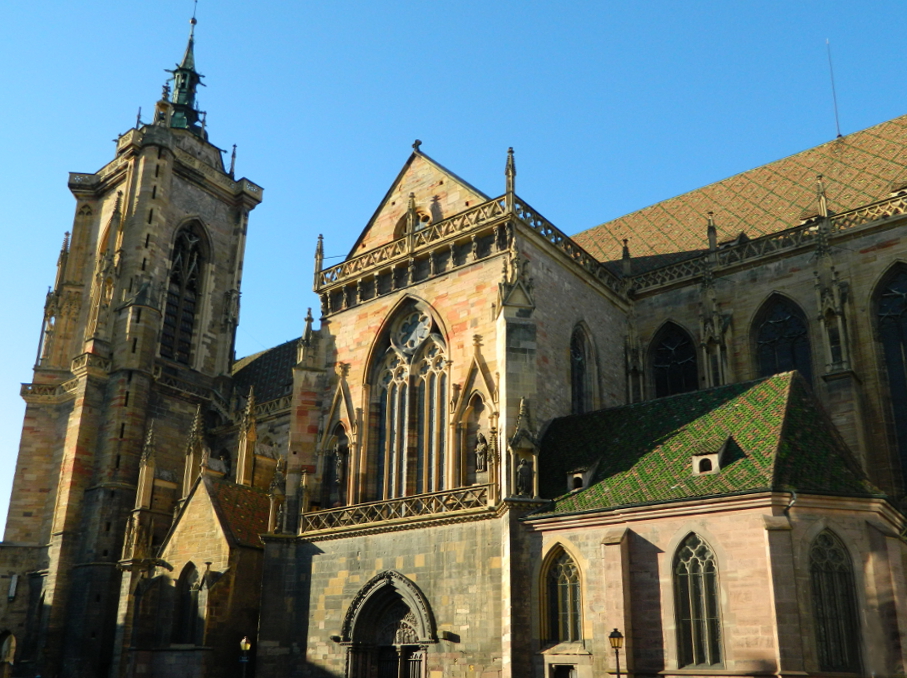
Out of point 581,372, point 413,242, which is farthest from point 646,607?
point 413,242

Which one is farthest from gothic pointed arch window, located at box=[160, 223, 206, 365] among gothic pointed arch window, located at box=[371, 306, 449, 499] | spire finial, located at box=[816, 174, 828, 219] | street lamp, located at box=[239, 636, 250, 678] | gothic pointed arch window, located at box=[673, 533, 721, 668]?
gothic pointed arch window, located at box=[673, 533, 721, 668]

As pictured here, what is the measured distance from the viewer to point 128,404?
116 feet

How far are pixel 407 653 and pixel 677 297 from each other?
14016 millimetres

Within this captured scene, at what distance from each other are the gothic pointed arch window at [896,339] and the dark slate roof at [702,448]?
14.0 ft

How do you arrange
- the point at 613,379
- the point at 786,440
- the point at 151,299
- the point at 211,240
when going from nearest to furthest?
1. the point at 786,440
2. the point at 613,379
3. the point at 151,299
4. the point at 211,240

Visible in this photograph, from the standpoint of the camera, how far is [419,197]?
27.1 metres

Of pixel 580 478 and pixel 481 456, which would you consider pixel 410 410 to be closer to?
pixel 481 456

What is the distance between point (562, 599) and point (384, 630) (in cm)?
551

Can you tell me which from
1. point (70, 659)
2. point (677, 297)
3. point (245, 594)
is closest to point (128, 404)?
point (70, 659)

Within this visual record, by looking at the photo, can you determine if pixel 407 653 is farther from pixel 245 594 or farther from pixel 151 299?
pixel 151 299

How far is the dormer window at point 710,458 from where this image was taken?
18344mm

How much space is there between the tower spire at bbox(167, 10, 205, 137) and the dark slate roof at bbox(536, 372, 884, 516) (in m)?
35.0

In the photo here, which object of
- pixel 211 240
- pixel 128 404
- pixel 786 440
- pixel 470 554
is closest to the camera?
pixel 786 440

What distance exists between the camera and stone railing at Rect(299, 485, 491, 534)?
21.0 metres
